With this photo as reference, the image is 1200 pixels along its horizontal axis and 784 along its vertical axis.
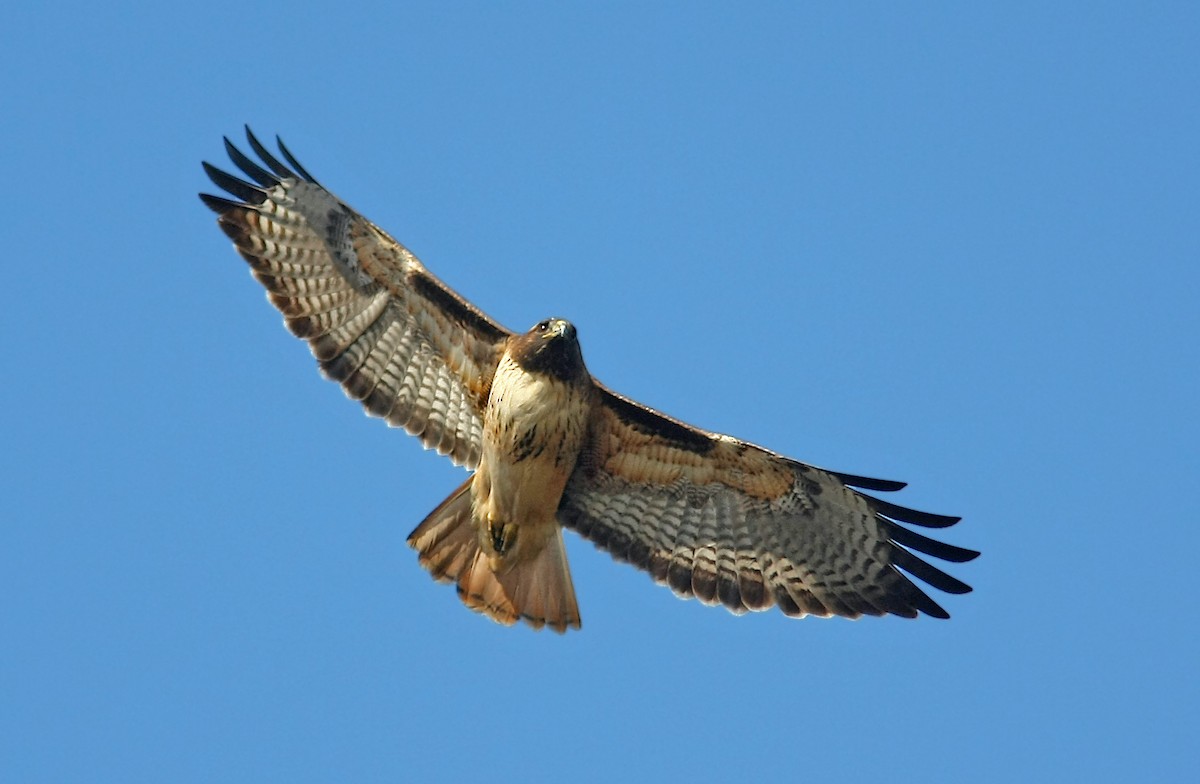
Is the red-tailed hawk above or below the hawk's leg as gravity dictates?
above

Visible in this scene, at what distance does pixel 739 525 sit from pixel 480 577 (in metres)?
1.94

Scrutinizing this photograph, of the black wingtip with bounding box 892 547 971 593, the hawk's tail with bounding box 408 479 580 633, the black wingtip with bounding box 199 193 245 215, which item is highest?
the black wingtip with bounding box 892 547 971 593

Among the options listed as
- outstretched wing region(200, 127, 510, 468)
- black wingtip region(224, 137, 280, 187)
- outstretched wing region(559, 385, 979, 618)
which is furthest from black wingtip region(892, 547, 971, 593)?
black wingtip region(224, 137, 280, 187)

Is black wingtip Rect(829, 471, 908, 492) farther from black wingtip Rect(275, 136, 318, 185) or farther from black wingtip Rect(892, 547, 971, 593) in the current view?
black wingtip Rect(275, 136, 318, 185)

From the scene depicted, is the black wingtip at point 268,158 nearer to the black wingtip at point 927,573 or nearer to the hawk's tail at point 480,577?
the hawk's tail at point 480,577

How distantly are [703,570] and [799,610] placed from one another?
0.76 metres

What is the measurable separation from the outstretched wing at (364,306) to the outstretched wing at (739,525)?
1.04 metres

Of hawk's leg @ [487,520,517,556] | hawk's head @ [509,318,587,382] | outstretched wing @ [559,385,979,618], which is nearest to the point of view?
hawk's head @ [509,318,587,382]

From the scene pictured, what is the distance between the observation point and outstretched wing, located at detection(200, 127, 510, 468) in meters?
12.5

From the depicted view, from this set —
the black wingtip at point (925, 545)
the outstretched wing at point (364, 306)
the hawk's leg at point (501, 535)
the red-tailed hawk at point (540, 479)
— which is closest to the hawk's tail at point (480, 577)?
the red-tailed hawk at point (540, 479)

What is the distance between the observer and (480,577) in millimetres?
12516

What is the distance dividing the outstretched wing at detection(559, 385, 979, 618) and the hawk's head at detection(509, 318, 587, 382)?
0.59 metres

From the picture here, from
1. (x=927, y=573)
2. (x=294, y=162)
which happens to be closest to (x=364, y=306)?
(x=294, y=162)

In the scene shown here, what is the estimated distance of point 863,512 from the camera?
12.6m
